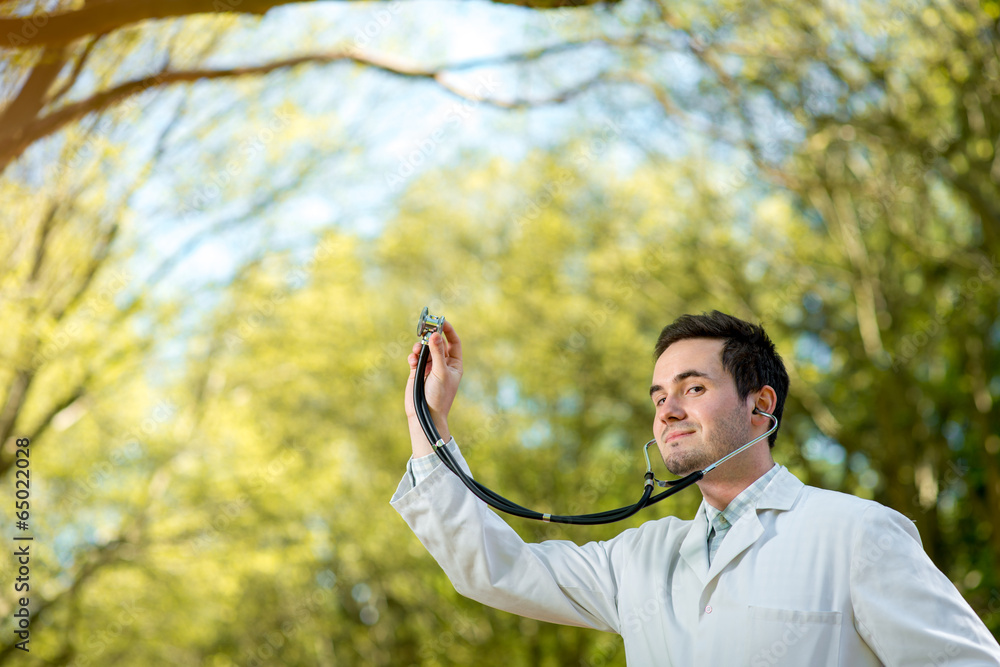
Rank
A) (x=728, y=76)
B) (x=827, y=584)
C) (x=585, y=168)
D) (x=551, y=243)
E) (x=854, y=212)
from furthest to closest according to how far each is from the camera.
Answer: (x=551, y=243) → (x=585, y=168) → (x=854, y=212) → (x=728, y=76) → (x=827, y=584)

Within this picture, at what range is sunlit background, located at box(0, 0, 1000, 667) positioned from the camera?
A: 7062 mm

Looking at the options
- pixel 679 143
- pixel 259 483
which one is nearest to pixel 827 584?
pixel 679 143

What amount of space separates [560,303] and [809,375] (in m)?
3.60

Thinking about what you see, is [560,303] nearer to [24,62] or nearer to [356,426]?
[356,426]

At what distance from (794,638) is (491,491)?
2.68ft

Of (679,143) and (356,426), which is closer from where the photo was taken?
(679,143)

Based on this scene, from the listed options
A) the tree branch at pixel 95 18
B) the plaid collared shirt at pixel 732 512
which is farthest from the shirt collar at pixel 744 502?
the tree branch at pixel 95 18

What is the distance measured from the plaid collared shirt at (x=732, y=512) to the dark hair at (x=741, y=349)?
8.2 inches

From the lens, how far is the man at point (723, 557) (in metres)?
1.79

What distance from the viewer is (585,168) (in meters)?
10.8

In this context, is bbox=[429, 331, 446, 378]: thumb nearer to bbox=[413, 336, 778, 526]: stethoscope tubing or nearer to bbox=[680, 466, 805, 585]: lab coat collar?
bbox=[413, 336, 778, 526]: stethoscope tubing

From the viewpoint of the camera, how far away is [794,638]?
185 centimetres

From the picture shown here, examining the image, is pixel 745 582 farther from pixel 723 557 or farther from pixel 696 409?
pixel 696 409

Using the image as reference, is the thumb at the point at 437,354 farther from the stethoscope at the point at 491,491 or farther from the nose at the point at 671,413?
the nose at the point at 671,413
